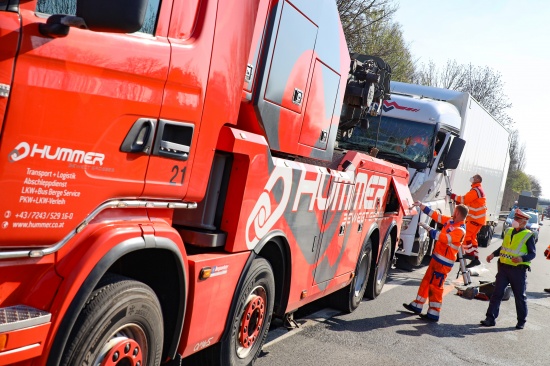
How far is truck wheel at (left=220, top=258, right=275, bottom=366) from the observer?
4602mm

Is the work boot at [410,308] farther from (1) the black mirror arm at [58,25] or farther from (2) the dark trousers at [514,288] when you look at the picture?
(1) the black mirror arm at [58,25]

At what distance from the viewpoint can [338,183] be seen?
6188 mm

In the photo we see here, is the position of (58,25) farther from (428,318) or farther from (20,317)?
(428,318)

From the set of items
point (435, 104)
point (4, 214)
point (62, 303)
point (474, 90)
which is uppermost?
point (474, 90)

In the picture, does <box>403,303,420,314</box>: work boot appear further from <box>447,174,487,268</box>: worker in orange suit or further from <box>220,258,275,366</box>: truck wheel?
<box>447,174,487,268</box>: worker in orange suit

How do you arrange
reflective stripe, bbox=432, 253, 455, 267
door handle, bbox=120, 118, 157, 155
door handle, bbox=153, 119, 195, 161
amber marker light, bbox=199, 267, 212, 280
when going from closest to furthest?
1. door handle, bbox=120, 118, 157, 155
2. door handle, bbox=153, 119, 195, 161
3. amber marker light, bbox=199, 267, 212, 280
4. reflective stripe, bbox=432, 253, 455, 267

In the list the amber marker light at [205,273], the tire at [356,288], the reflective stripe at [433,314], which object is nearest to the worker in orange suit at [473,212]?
the reflective stripe at [433,314]

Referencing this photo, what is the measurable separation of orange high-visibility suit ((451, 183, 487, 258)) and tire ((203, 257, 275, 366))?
9.48m

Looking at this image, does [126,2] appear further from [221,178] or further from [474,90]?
[474,90]

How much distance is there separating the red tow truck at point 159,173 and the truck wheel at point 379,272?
308 centimetres

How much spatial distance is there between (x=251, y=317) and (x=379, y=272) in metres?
4.63

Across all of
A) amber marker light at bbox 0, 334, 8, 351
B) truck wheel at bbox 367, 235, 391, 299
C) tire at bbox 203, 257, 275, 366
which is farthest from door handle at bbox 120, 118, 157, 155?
truck wheel at bbox 367, 235, 391, 299

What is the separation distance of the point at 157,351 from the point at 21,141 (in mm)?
1540

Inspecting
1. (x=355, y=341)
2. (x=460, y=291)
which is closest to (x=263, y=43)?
(x=355, y=341)
